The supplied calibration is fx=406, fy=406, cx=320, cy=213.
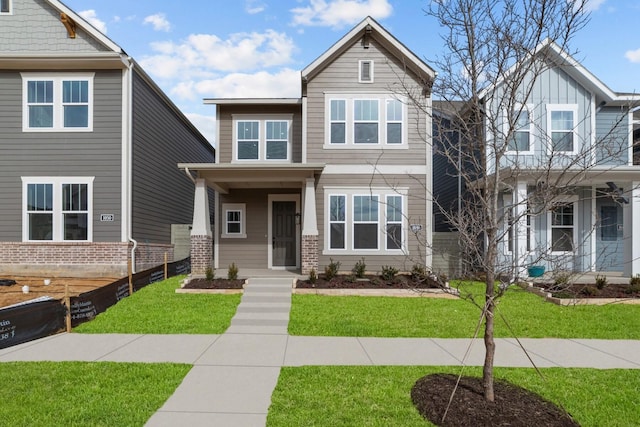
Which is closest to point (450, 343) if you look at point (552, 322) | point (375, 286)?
point (552, 322)

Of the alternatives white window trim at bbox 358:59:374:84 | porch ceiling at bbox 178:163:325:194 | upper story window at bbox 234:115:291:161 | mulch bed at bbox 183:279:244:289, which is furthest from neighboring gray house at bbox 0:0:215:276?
white window trim at bbox 358:59:374:84

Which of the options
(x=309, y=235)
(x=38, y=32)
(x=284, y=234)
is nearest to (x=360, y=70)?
(x=309, y=235)

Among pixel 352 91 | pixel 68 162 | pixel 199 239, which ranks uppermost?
pixel 352 91

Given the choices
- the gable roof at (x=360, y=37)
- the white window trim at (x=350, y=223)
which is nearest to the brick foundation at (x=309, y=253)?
the white window trim at (x=350, y=223)

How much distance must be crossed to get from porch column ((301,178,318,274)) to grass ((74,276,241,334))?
2.50 metres

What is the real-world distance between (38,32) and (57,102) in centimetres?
266

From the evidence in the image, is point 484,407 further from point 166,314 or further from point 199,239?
point 199,239

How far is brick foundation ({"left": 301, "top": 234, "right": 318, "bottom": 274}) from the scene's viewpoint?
38.1 feet

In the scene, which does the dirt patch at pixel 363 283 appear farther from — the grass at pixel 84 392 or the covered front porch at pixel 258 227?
the grass at pixel 84 392

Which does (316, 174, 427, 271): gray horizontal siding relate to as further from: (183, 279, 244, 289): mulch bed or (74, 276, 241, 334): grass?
(74, 276, 241, 334): grass

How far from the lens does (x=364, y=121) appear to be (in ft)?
42.8

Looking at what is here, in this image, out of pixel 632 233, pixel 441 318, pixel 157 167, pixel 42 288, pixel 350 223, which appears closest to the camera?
pixel 441 318

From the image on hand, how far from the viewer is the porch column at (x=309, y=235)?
38.0 feet

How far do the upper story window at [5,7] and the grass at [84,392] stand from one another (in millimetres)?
12793
